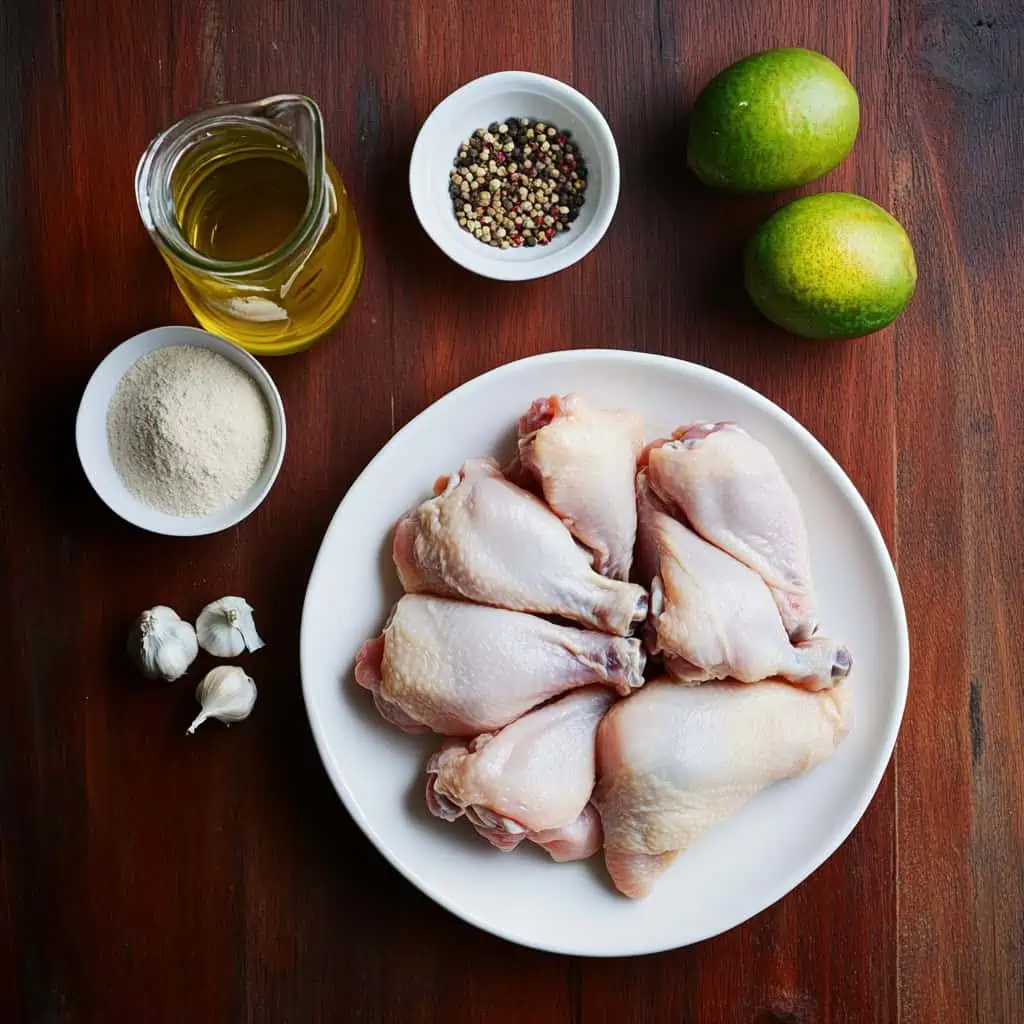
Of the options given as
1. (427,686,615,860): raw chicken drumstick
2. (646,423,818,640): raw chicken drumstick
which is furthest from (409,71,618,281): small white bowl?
(427,686,615,860): raw chicken drumstick

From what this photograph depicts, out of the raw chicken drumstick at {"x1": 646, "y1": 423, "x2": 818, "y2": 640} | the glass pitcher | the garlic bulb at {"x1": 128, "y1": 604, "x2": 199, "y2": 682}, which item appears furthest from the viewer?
the garlic bulb at {"x1": 128, "y1": 604, "x2": 199, "y2": 682}

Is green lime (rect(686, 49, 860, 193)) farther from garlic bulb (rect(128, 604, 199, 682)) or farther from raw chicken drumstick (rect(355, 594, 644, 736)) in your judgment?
garlic bulb (rect(128, 604, 199, 682))

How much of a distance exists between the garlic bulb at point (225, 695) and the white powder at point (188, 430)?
204mm

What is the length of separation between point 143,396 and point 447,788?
1.90ft

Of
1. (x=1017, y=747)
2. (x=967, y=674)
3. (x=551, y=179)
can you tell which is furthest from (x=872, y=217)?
(x=1017, y=747)

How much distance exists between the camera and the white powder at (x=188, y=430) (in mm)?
1184

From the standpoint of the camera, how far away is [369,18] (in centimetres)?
131

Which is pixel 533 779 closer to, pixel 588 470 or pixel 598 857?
pixel 598 857

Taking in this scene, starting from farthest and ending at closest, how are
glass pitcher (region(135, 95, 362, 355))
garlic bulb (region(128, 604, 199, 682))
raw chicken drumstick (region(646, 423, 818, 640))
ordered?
garlic bulb (region(128, 604, 199, 682)) → raw chicken drumstick (region(646, 423, 818, 640)) → glass pitcher (region(135, 95, 362, 355))

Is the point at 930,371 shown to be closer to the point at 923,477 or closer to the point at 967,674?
the point at 923,477

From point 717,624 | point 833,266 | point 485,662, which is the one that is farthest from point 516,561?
point 833,266

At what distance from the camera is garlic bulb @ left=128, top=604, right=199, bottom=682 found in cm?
125

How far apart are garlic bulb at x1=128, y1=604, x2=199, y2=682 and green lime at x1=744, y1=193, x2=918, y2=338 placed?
823mm

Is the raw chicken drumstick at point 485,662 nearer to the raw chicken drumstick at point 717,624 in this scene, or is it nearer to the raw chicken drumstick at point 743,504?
the raw chicken drumstick at point 717,624
